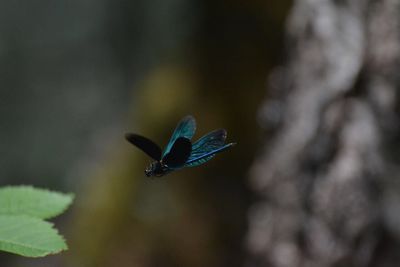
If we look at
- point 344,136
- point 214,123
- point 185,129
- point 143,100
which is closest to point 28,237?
point 185,129

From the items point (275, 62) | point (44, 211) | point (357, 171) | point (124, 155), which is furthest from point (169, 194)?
point (44, 211)

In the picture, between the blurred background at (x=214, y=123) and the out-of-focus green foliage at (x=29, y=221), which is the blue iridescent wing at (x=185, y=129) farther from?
the blurred background at (x=214, y=123)

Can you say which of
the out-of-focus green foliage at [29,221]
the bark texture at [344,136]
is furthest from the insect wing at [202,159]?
the bark texture at [344,136]

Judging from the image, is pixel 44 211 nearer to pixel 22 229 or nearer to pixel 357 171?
pixel 22 229

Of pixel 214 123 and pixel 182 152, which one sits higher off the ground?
pixel 214 123

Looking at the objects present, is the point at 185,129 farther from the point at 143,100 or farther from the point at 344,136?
the point at 143,100

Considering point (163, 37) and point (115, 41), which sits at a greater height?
point (115, 41)

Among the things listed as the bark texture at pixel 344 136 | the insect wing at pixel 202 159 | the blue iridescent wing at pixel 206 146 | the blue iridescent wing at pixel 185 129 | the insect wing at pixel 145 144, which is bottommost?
the insect wing at pixel 202 159
